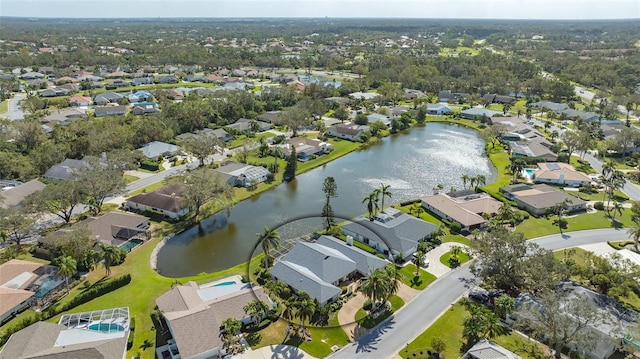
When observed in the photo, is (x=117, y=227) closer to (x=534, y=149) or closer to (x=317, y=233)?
(x=317, y=233)

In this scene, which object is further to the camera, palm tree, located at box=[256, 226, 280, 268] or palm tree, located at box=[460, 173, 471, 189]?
palm tree, located at box=[460, 173, 471, 189]

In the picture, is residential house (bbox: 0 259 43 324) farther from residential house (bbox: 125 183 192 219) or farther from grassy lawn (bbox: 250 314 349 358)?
grassy lawn (bbox: 250 314 349 358)

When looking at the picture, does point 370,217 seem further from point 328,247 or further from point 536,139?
point 536,139

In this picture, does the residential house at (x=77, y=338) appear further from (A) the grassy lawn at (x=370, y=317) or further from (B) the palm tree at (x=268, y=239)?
(A) the grassy lawn at (x=370, y=317)

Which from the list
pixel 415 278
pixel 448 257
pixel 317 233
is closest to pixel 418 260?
pixel 415 278

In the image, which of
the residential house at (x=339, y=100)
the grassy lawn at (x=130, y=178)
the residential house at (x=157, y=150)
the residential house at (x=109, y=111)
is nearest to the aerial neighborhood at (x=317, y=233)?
the residential house at (x=157, y=150)

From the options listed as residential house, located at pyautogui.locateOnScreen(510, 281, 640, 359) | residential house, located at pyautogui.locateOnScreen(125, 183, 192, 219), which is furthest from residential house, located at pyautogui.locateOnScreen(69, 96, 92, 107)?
residential house, located at pyautogui.locateOnScreen(510, 281, 640, 359)
